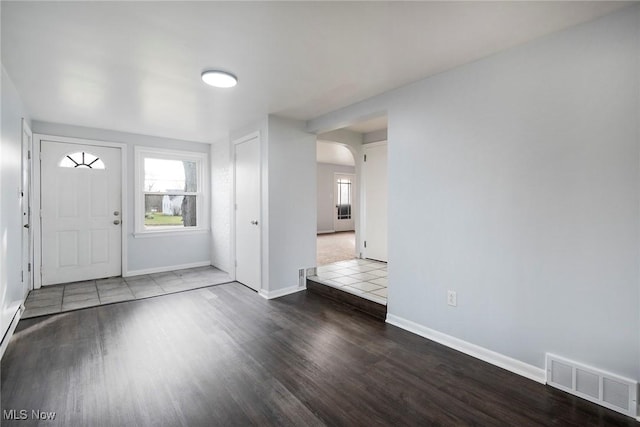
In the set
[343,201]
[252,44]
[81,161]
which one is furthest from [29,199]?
[343,201]

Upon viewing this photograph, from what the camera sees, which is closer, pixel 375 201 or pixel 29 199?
pixel 29 199

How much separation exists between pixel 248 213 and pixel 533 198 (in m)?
3.25

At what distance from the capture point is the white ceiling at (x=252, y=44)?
1707 millimetres

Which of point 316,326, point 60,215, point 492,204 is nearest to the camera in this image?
point 492,204

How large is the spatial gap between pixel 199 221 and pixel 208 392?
158 inches

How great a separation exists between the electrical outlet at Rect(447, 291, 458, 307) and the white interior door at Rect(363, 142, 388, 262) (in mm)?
2529

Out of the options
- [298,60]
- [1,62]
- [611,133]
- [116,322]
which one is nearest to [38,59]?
[1,62]

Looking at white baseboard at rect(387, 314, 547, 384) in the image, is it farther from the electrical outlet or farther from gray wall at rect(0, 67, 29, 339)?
gray wall at rect(0, 67, 29, 339)

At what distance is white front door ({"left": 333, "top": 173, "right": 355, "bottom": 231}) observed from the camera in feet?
33.3

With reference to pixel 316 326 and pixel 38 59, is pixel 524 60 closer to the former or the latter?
pixel 316 326

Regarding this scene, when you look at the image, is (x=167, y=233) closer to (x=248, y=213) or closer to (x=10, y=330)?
(x=248, y=213)

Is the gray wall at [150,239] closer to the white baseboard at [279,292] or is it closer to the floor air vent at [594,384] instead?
the white baseboard at [279,292]

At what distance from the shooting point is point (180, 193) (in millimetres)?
5285

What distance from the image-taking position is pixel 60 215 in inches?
167
